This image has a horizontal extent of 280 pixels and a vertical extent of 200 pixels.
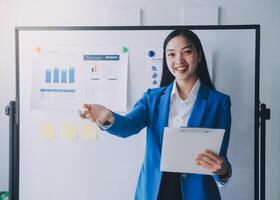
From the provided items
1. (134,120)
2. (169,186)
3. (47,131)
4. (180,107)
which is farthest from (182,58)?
(47,131)

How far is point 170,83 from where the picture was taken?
142 cm

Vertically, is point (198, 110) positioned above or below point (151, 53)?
below

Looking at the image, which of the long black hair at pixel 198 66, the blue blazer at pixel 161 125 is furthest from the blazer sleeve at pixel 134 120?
the long black hair at pixel 198 66

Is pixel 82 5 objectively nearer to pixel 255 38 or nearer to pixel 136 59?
pixel 136 59

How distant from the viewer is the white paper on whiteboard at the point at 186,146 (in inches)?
49.0

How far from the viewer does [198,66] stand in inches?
54.7

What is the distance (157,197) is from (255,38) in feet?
2.72

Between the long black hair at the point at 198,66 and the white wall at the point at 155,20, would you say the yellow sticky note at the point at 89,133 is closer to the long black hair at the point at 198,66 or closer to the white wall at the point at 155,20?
the long black hair at the point at 198,66

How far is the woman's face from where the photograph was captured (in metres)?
1.36

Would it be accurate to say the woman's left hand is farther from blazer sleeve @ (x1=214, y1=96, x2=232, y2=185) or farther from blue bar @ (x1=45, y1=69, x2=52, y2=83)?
blue bar @ (x1=45, y1=69, x2=52, y2=83)

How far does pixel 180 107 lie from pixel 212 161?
0.90 feet

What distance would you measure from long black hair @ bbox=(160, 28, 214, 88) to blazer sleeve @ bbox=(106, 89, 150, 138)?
4.3 inches

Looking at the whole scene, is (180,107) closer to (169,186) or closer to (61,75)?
(169,186)

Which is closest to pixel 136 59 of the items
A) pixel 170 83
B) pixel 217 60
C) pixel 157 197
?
pixel 170 83
